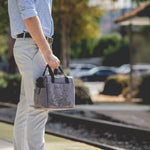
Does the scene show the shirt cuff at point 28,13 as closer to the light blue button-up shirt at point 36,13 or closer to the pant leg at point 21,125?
the light blue button-up shirt at point 36,13

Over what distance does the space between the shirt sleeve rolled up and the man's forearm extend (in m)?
0.03

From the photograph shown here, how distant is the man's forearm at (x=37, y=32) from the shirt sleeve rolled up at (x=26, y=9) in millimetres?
34

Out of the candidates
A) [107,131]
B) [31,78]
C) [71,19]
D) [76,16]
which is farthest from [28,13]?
[76,16]

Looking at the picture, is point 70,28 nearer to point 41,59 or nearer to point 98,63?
point 41,59

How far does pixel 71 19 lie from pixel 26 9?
19.7m

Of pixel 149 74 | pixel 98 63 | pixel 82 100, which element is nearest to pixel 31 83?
pixel 82 100

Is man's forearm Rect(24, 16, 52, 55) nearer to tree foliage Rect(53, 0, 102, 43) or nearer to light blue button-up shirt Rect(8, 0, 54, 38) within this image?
light blue button-up shirt Rect(8, 0, 54, 38)

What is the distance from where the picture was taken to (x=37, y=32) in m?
3.28

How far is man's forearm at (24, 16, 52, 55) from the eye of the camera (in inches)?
129

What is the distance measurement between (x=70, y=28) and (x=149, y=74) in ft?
31.5

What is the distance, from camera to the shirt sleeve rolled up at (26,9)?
3260 millimetres

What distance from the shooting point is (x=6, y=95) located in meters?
15.4

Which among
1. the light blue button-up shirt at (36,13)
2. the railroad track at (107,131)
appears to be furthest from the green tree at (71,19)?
the light blue button-up shirt at (36,13)

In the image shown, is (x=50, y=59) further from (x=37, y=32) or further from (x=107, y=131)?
(x=107, y=131)
